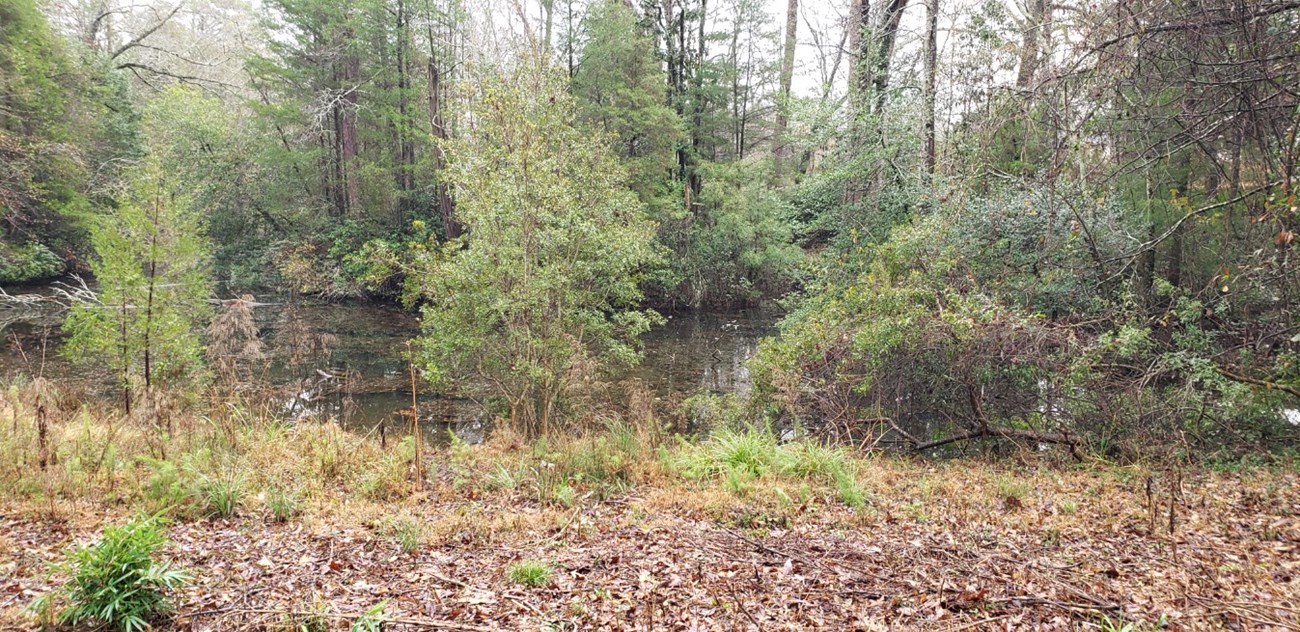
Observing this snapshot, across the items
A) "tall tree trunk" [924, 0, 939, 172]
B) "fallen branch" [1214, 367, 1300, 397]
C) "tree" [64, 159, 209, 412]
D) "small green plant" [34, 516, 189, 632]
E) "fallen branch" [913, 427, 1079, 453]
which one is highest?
"tall tree trunk" [924, 0, 939, 172]

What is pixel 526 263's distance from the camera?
10.4 m

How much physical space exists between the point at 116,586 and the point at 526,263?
756 centimetres

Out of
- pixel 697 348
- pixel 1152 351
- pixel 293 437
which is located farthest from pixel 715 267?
pixel 293 437

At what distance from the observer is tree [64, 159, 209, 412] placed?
9227 millimetres

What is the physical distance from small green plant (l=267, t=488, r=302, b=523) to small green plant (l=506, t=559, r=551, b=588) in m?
2.43

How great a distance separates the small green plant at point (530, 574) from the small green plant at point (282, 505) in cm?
243

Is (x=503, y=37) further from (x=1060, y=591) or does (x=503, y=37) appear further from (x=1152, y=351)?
(x=1060, y=591)

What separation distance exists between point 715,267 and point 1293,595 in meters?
19.4

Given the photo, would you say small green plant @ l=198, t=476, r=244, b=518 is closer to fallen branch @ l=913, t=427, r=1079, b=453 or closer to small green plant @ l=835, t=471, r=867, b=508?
small green plant @ l=835, t=471, r=867, b=508

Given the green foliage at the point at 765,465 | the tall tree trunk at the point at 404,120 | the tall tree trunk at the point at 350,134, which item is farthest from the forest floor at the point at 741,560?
the tall tree trunk at the point at 350,134

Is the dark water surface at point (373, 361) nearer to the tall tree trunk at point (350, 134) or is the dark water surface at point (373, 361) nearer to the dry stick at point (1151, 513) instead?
the tall tree trunk at point (350, 134)

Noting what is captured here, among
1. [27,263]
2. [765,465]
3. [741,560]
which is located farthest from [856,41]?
[27,263]

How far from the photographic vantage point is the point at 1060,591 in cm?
377

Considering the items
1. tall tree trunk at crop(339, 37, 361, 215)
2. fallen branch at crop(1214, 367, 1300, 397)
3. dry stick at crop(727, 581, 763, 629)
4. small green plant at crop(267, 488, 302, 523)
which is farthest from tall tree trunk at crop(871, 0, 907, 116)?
tall tree trunk at crop(339, 37, 361, 215)
